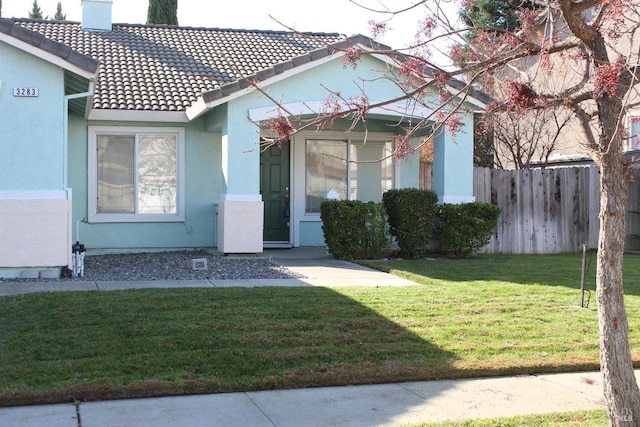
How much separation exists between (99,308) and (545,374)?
4885 mm

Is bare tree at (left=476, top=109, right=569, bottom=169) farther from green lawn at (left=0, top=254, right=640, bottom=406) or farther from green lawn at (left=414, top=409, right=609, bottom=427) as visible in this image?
green lawn at (left=414, top=409, right=609, bottom=427)

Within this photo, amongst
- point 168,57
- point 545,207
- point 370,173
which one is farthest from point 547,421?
point 168,57

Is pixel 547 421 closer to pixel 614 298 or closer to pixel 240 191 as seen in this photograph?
pixel 614 298

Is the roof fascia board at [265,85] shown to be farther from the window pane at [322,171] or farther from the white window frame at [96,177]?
the window pane at [322,171]

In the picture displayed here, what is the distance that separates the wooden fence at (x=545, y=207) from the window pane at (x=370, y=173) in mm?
2282

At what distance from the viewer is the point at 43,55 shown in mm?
11531

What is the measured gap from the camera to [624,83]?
497cm

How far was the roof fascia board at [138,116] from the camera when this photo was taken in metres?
15.1

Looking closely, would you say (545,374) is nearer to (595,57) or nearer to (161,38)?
(595,57)

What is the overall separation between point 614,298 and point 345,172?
13.0 meters

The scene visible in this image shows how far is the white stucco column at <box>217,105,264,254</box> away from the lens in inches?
569

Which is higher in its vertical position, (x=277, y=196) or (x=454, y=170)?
(x=454, y=170)

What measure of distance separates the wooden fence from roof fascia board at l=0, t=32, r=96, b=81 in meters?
8.69

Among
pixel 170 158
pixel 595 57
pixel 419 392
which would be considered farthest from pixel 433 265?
pixel 595 57
